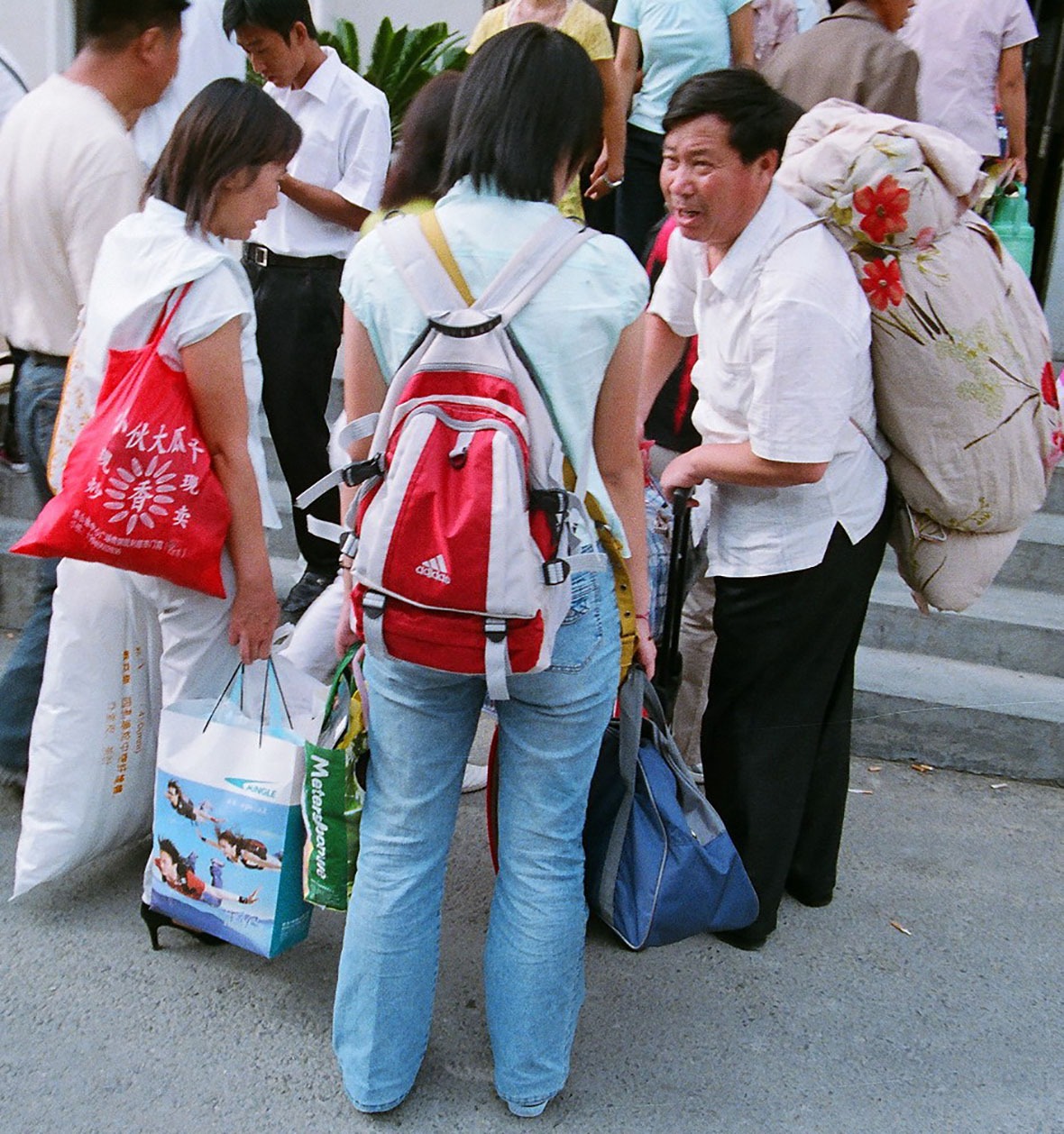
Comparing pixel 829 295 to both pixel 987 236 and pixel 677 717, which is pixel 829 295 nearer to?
pixel 987 236

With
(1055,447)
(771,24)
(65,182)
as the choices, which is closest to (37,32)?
(771,24)

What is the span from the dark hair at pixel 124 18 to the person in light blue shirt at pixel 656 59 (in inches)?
90.0

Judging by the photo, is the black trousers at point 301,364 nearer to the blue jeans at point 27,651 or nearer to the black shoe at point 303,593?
the black shoe at point 303,593

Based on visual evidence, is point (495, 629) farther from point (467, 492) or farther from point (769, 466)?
point (769, 466)

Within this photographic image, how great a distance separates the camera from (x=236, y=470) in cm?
257

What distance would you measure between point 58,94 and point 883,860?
9.26 feet

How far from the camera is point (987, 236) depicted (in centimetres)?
266

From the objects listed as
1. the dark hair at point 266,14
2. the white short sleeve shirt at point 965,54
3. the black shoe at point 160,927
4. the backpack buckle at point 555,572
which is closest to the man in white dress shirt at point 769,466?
the backpack buckle at point 555,572

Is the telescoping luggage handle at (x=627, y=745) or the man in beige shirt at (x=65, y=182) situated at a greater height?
the man in beige shirt at (x=65, y=182)

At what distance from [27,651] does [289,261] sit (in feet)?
5.48

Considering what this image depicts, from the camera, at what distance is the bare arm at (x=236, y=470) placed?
2.47 meters

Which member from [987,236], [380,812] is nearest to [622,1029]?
[380,812]

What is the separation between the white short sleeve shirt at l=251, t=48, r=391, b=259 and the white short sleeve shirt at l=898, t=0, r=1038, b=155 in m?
2.26

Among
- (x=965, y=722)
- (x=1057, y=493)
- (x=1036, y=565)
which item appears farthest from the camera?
(x=1057, y=493)
